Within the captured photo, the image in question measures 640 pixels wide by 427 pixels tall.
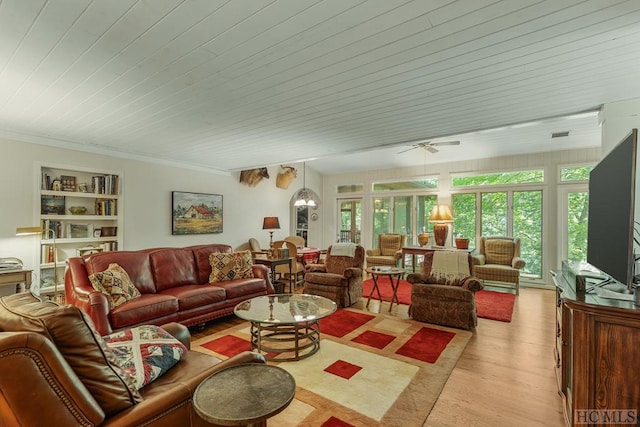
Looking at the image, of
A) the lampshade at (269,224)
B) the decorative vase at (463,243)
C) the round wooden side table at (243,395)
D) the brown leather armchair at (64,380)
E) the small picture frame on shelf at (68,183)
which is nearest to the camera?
the brown leather armchair at (64,380)

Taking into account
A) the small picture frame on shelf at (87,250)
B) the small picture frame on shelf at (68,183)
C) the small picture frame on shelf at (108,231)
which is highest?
the small picture frame on shelf at (68,183)

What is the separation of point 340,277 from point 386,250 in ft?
9.97

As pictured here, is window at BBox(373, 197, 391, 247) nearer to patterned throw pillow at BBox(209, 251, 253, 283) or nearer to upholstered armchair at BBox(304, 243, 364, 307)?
upholstered armchair at BBox(304, 243, 364, 307)

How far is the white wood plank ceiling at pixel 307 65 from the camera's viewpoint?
1597 mm

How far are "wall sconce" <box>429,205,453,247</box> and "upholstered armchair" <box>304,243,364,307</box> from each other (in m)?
1.86

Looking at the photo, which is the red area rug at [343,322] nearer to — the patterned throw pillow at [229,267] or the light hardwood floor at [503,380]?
the light hardwood floor at [503,380]

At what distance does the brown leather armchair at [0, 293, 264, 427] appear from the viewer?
896 mm

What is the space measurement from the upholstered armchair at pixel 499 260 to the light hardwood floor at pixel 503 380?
1.36 m

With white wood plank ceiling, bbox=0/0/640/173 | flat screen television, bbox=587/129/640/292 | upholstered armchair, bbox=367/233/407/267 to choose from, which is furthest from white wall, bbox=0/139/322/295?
flat screen television, bbox=587/129/640/292

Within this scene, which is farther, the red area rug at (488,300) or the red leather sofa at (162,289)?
the red area rug at (488,300)

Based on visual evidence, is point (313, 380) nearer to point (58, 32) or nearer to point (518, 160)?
point (58, 32)

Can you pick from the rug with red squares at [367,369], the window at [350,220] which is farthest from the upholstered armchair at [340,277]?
the window at [350,220]

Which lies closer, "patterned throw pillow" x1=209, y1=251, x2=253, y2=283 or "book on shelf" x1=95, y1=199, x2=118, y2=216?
"patterned throw pillow" x1=209, y1=251, x2=253, y2=283

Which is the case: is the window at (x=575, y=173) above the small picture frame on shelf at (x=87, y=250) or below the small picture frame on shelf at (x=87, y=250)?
above
